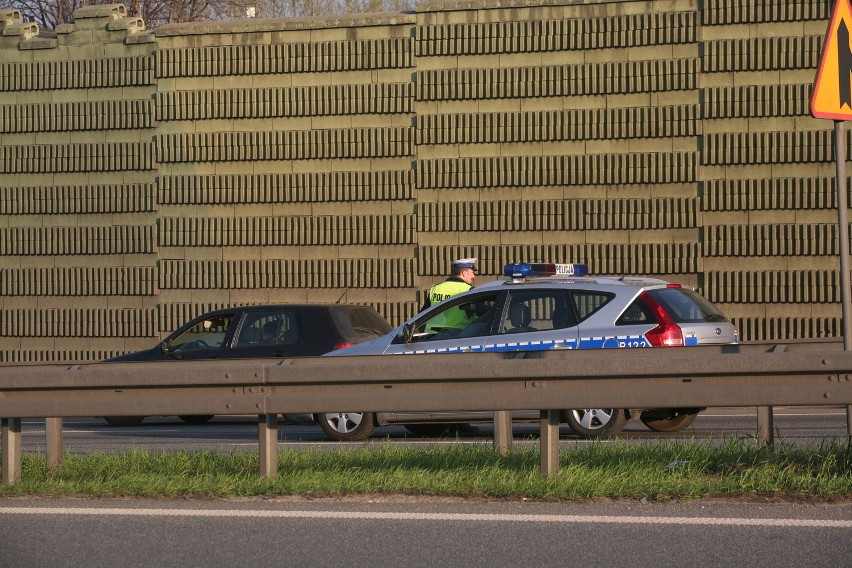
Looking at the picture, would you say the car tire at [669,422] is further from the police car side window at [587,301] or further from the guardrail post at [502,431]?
the guardrail post at [502,431]

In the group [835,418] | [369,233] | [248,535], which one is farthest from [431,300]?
[248,535]

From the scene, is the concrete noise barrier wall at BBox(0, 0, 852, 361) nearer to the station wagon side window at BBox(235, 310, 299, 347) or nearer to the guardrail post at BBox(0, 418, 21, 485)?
the station wagon side window at BBox(235, 310, 299, 347)

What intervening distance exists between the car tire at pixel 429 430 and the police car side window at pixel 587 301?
229 cm

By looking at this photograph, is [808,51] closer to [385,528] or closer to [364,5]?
[385,528]

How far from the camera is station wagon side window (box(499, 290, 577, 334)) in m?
13.8

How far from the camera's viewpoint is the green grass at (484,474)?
329 inches

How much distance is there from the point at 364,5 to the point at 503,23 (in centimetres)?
2670

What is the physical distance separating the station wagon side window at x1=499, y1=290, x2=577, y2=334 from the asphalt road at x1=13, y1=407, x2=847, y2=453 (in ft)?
3.57

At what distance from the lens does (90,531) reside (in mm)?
7723

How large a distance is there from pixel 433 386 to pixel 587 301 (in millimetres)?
5024

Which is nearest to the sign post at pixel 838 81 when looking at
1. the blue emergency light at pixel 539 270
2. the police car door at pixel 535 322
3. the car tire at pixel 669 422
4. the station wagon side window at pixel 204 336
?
the police car door at pixel 535 322

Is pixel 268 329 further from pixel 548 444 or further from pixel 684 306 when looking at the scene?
pixel 548 444

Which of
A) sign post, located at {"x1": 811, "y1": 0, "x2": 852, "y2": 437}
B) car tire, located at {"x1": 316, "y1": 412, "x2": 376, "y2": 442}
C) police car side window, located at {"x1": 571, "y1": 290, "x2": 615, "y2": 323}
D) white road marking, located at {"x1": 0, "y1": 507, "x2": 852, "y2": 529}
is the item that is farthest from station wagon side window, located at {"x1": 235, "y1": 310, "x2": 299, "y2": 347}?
sign post, located at {"x1": 811, "y1": 0, "x2": 852, "y2": 437}

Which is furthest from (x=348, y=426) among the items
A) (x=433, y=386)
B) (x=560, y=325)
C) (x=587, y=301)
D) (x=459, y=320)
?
(x=433, y=386)
